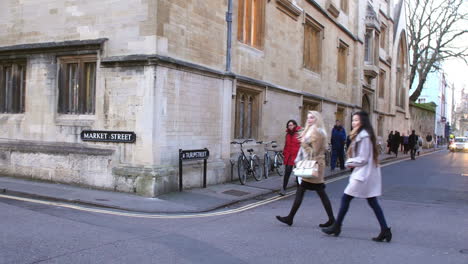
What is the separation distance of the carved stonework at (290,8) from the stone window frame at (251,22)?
47.9 inches

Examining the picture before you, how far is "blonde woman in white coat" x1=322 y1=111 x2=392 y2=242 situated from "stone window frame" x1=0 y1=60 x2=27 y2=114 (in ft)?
30.3

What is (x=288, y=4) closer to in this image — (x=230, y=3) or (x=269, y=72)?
(x=269, y=72)

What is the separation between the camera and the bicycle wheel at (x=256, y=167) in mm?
12750

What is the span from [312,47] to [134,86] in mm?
11863

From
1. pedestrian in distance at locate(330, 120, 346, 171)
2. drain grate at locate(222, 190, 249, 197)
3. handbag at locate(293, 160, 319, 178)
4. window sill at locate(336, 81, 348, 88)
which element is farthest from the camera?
window sill at locate(336, 81, 348, 88)

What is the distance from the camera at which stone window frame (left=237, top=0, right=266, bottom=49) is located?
44.7 ft

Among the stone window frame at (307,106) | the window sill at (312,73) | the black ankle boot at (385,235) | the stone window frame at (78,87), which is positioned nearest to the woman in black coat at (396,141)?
the stone window frame at (307,106)

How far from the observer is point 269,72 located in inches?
590

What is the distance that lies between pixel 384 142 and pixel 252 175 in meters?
21.4

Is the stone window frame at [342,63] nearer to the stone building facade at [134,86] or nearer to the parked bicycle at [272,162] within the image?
the stone building facade at [134,86]

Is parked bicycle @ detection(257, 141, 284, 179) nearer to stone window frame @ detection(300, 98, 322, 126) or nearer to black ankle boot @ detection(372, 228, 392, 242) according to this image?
stone window frame @ detection(300, 98, 322, 126)

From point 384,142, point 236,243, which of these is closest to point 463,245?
point 236,243

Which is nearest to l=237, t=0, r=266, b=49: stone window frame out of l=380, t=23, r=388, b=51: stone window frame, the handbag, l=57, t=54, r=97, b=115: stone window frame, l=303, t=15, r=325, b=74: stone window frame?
l=303, t=15, r=325, b=74: stone window frame

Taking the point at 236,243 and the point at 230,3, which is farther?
the point at 230,3
